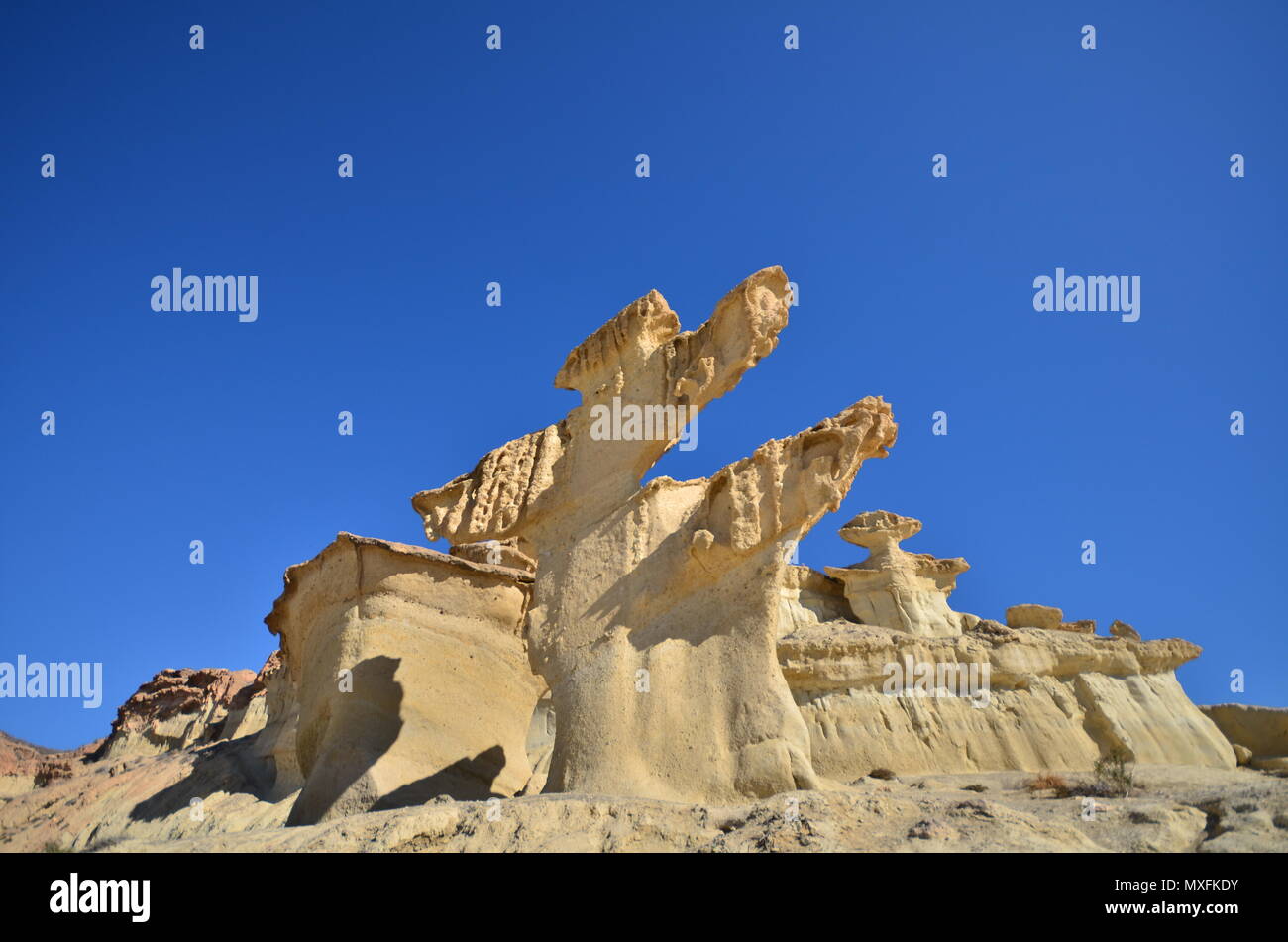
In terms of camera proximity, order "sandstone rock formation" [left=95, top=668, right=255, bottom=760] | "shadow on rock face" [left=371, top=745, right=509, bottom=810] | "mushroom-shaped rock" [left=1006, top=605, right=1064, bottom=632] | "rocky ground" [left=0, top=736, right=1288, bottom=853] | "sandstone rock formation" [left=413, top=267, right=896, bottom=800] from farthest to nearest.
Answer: "sandstone rock formation" [left=95, top=668, right=255, bottom=760] < "mushroom-shaped rock" [left=1006, top=605, right=1064, bottom=632] < "shadow on rock face" [left=371, top=745, right=509, bottom=810] < "sandstone rock formation" [left=413, top=267, right=896, bottom=800] < "rocky ground" [left=0, top=736, right=1288, bottom=853]

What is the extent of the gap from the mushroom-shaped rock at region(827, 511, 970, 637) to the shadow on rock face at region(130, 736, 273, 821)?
56.1 ft

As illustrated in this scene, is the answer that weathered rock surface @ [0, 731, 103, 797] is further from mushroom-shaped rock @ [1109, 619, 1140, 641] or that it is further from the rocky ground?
mushroom-shaped rock @ [1109, 619, 1140, 641]

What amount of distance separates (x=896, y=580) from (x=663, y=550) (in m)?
18.3

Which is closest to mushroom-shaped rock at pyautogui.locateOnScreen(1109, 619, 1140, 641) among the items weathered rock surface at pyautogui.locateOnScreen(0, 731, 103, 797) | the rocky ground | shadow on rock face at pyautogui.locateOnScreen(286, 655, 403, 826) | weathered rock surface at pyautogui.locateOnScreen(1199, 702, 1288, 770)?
weathered rock surface at pyautogui.locateOnScreen(1199, 702, 1288, 770)

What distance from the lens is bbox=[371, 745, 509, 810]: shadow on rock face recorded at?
31.5 ft

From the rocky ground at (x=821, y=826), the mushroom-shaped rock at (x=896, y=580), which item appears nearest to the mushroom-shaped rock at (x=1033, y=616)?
the mushroom-shaped rock at (x=896, y=580)

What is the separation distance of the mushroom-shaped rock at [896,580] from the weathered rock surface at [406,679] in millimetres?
15253

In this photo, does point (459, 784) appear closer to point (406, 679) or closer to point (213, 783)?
point (406, 679)

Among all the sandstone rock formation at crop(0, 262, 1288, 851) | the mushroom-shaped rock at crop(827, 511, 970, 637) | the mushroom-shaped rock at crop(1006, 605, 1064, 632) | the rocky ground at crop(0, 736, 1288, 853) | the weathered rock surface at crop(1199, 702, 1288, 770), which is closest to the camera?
the rocky ground at crop(0, 736, 1288, 853)

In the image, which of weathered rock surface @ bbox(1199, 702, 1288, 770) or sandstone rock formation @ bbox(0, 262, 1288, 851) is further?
weathered rock surface @ bbox(1199, 702, 1288, 770)

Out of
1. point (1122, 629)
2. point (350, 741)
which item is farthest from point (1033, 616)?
point (350, 741)
